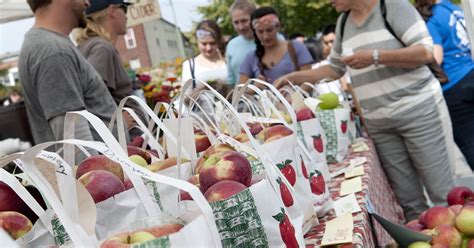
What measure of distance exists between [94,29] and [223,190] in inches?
84.1

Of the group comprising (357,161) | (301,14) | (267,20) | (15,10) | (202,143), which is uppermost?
(15,10)

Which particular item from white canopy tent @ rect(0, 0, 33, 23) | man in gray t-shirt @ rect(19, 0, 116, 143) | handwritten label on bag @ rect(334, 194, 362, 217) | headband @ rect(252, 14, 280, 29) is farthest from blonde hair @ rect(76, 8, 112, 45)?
handwritten label on bag @ rect(334, 194, 362, 217)

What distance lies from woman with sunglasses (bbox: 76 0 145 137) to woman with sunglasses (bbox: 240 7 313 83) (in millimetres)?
1014

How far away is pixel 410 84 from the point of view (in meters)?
2.79

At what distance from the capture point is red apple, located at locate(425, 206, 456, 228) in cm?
185

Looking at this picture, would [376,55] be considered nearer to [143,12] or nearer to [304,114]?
[304,114]

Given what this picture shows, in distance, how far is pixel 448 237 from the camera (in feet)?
5.56

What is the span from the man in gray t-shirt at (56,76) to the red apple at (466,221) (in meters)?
1.35

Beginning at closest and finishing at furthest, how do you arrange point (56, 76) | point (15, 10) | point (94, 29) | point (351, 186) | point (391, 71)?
point (351, 186) < point (56, 76) < point (391, 71) < point (94, 29) < point (15, 10)

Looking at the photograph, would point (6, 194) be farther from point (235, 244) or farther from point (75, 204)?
point (235, 244)

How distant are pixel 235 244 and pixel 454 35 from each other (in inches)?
116

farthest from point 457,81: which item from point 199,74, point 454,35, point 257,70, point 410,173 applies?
point 199,74

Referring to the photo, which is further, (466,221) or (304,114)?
(304,114)

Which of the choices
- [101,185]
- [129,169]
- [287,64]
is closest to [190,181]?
[101,185]
